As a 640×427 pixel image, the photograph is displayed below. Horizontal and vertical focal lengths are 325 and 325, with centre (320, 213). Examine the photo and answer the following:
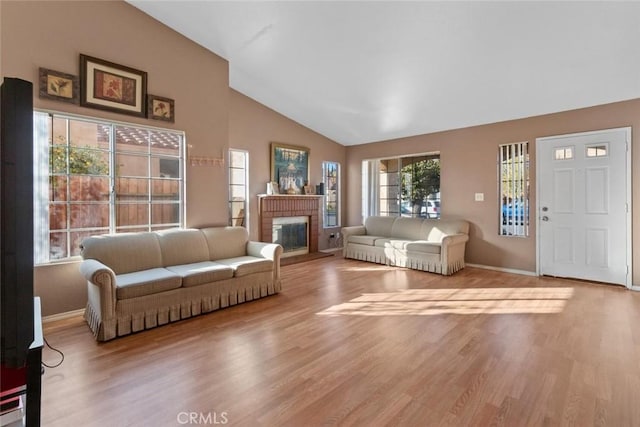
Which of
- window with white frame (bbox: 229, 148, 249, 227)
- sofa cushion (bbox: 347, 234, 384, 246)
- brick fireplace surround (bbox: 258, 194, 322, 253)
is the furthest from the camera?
sofa cushion (bbox: 347, 234, 384, 246)

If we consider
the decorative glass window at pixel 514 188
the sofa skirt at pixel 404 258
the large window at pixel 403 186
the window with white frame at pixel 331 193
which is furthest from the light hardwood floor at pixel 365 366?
the window with white frame at pixel 331 193

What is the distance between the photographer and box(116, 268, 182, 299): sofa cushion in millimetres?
2824

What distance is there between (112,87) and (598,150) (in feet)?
19.9

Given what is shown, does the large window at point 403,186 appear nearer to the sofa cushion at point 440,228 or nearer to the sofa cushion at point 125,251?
the sofa cushion at point 440,228

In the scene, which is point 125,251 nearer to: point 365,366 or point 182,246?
point 182,246

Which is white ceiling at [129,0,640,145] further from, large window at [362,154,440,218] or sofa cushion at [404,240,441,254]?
sofa cushion at [404,240,441,254]

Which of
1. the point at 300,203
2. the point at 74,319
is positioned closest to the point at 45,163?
the point at 74,319

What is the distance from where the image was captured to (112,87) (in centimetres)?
352

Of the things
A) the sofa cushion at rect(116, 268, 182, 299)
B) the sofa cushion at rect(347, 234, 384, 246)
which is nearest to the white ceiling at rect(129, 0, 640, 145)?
the sofa cushion at rect(347, 234, 384, 246)

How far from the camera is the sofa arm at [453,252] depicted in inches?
193

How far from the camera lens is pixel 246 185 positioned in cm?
569

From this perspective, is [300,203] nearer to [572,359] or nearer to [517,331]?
[517,331]

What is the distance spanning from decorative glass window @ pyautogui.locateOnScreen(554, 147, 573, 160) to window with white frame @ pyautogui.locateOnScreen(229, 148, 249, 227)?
4.79 metres

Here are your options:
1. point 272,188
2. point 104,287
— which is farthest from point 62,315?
point 272,188
